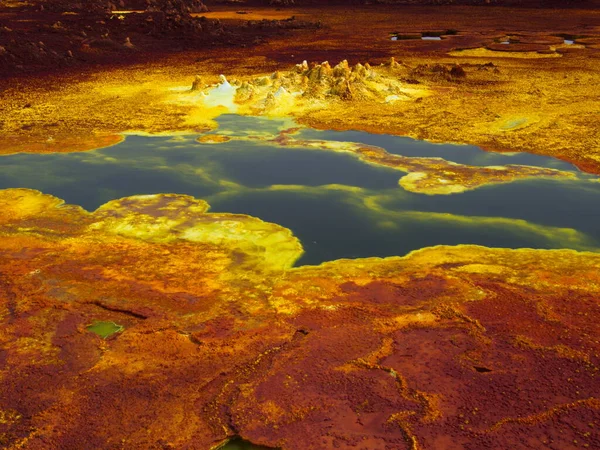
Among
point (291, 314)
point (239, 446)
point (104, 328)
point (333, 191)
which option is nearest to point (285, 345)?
point (291, 314)

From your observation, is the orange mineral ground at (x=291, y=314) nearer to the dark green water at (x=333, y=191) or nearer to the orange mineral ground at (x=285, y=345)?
the orange mineral ground at (x=285, y=345)

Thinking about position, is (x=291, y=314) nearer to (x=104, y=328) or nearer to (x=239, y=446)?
(x=239, y=446)

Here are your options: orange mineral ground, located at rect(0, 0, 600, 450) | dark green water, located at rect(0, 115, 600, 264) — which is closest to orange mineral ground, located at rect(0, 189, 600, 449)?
orange mineral ground, located at rect(0, 0, 600, 450)

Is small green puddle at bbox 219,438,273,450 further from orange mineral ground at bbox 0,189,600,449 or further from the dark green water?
the dark green water

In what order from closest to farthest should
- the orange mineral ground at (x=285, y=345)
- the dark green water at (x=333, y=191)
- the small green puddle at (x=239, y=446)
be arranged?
the small green puddle at (x=239, y=446)
the orange mineral ground at (x=285, y=345)
the dark green water at (x=333, y=191)

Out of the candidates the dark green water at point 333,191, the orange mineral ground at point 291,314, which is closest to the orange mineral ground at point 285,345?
the orange mineral ground at point 291,314

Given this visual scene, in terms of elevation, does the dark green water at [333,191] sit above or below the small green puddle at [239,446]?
above

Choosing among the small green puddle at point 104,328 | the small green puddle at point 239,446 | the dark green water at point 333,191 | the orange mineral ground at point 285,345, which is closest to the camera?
the small green puddle at point 239,446
